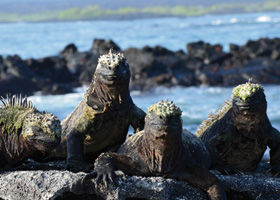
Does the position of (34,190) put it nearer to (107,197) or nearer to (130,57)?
(107,197)

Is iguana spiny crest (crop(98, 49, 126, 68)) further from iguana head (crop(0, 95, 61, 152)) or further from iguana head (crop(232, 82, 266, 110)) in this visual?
iguana head (crop(232, 82, 266, 110))

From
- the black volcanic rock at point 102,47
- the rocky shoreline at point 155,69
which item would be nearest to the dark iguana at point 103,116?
the rocky shoreline at point 155,69

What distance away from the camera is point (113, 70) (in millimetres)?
5383

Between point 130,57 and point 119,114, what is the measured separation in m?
16.8

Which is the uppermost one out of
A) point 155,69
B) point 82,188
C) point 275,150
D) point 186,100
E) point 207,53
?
point 82,188

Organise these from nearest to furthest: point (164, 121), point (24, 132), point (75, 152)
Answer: point (164, 121), point (24, 132), point (75, 152)

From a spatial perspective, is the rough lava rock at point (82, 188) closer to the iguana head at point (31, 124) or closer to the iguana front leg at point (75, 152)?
the iguana head at point (31, 124)

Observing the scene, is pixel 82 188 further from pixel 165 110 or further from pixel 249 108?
pixel 249 108

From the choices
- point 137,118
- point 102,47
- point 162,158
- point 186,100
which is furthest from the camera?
point 102,47

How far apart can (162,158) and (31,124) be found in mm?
1277

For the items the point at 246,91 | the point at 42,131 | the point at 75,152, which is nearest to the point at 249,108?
the point at 246,91

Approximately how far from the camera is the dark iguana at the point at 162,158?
466 cm

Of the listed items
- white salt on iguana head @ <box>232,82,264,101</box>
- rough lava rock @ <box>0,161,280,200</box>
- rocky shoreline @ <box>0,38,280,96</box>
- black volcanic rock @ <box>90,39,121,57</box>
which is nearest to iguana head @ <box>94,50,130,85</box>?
rough lava rock @ <box>0,161,280,200</box>

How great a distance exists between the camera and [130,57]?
22438 millimetres
